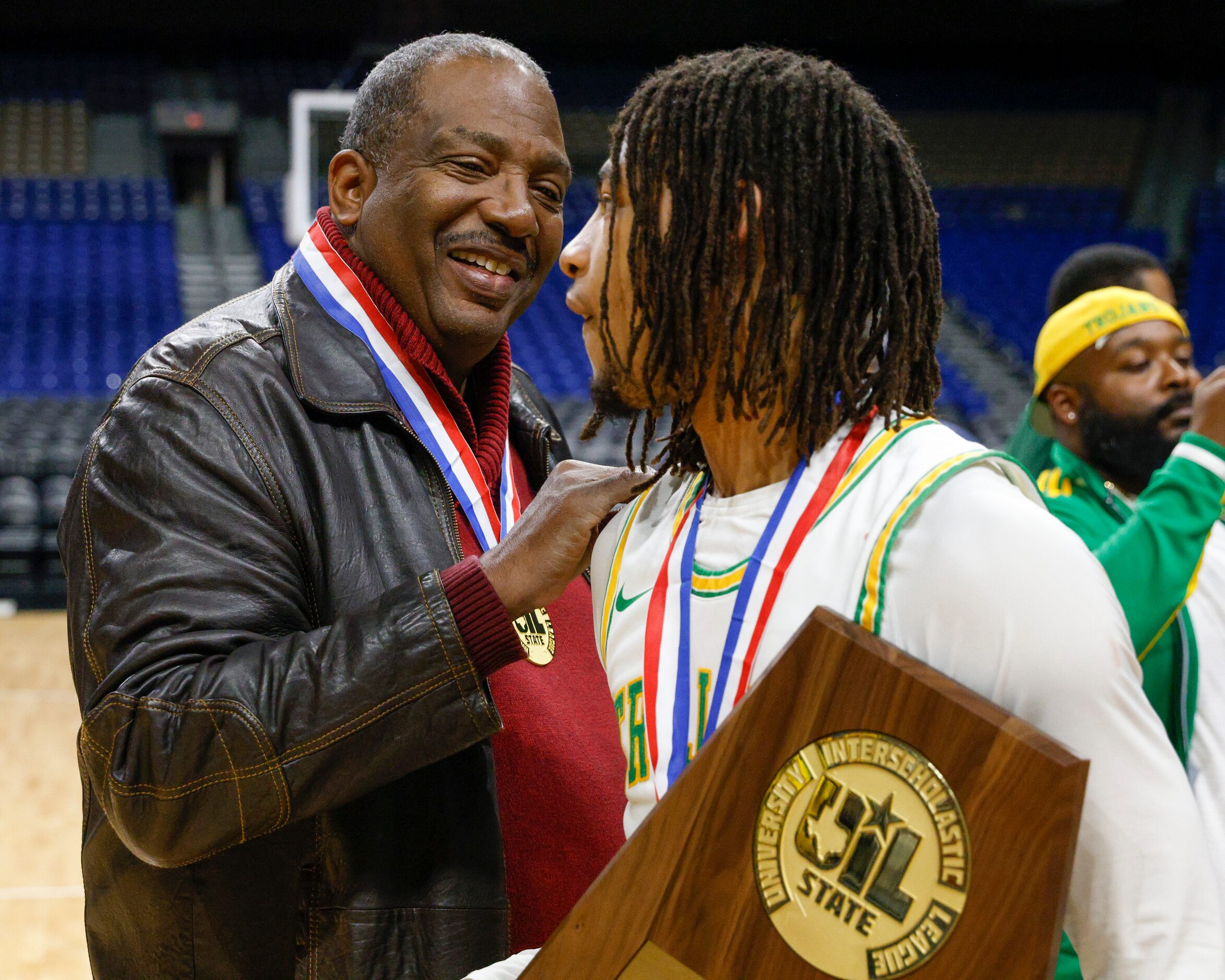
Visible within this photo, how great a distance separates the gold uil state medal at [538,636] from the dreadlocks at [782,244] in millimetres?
559

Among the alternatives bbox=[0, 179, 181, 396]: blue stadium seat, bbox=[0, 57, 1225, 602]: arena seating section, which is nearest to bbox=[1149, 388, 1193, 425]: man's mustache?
bbox=[0, 57, 1225, 602]: arena seating section

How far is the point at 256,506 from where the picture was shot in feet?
4.61

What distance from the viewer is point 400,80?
173cm

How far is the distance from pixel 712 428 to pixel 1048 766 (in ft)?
1.52

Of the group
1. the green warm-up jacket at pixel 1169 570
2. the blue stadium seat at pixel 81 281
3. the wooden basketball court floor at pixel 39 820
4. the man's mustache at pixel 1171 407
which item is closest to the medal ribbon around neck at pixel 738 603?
the green warm-up jacket at pixel 1169 570

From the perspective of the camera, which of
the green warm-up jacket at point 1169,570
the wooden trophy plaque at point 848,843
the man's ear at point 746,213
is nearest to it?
the wooden trophy plaque at point 848,843

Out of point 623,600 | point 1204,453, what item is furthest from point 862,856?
point 1204,453

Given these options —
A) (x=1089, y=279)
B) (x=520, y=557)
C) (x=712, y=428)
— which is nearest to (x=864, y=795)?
(x=712, y=428)

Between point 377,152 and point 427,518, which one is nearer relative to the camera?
point 427,518

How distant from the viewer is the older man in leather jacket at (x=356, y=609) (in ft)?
4.20

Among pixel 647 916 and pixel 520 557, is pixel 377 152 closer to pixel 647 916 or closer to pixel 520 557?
pixel 520 557

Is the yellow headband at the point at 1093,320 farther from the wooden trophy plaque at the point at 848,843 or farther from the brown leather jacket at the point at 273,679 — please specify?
the wooden trophy plaque at the point at 848,843

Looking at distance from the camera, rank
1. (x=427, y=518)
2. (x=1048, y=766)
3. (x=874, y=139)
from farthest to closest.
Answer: (x=427, y=518), (x=874, y=139), (x=1048, y=766)

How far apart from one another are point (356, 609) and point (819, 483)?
539 mm
